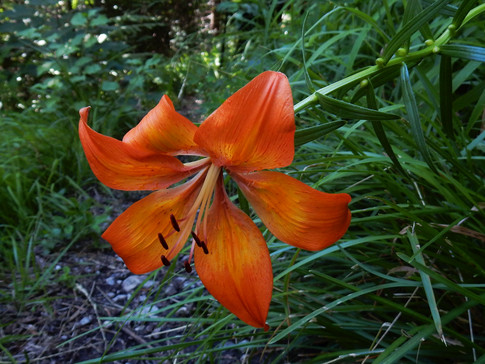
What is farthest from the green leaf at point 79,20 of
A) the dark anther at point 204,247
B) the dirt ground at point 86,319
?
the dark anther at point 204,247

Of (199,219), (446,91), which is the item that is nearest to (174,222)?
(199,219)

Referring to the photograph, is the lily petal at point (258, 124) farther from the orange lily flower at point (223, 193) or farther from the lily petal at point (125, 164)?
the lily petal at point (125, 164)

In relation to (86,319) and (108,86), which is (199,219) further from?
(108,86)

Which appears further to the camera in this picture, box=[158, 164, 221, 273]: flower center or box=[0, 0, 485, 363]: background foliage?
box=[0, 0, 485, 363]: background foliage

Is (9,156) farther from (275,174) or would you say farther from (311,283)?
(275,174)

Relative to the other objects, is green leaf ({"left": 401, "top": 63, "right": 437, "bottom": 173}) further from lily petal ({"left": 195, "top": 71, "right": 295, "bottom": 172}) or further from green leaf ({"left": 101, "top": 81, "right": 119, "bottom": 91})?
green leaf ({"left": 101, "top": 81, "right": 119, "bottom": 91})

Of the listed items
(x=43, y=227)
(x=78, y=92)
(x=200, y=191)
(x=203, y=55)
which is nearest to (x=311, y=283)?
(x=200, y=191)

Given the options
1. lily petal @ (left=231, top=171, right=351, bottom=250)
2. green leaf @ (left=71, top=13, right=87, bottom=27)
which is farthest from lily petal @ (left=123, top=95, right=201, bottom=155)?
green leaf @ (left=71, top=13, right=87, bottom=27)
